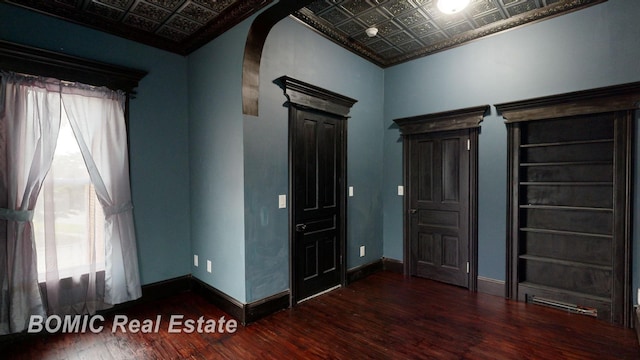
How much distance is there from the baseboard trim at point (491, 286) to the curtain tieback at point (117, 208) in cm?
414

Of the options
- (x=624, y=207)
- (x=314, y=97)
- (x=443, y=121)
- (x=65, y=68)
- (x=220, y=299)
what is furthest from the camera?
(x=443, y=121)

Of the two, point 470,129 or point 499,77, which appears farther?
point 470,129

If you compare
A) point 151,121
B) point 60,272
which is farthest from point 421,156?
point 60,272

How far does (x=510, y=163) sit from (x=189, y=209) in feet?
12.7

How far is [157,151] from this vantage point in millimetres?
3518

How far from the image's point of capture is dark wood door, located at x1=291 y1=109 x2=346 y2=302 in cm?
341

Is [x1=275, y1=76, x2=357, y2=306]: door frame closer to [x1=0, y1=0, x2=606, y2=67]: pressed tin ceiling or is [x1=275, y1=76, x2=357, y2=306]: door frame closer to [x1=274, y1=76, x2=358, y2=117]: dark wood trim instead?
[x1=274, y1=76, x2=358, y2=117]: dark wood trim

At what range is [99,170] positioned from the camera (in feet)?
10.1

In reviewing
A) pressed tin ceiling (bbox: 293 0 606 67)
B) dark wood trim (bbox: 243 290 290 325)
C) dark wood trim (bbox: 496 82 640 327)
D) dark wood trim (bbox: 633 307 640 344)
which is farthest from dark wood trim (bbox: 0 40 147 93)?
dark wood trim (bbox: 633 307 640 344)

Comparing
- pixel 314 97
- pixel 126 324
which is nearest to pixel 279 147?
pixel 314 97

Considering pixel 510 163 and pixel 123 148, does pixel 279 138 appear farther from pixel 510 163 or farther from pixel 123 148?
pixel 510 163

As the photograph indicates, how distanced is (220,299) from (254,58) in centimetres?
249

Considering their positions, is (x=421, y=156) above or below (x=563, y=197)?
above

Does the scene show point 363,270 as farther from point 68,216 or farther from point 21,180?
point 21,180
